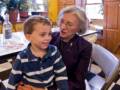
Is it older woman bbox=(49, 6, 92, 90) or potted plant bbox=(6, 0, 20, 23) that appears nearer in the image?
older woman bbox=(49, 6, 92, 90)

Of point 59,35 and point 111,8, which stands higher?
point 111,8

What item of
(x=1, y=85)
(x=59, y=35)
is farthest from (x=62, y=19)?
(x=1, y=85)

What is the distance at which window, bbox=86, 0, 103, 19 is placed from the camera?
407 centimetres

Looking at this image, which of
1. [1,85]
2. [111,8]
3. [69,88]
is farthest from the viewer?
[111,8]

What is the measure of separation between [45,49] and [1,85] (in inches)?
36.5

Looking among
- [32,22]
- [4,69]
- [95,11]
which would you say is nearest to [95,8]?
[95,11]

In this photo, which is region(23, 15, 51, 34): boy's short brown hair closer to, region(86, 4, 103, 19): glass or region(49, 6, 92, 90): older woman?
region(49, 6, 92, 90): older woman

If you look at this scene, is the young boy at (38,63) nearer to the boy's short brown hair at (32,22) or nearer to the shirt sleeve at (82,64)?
the boy's short brown hair at (32,22)

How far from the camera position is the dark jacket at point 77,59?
4.36ft

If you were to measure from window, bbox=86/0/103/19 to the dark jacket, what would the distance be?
278 centimetres

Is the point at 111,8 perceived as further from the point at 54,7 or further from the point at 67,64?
the point at 67,64

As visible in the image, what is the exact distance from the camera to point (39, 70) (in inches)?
45.4

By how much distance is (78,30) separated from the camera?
1.43 meters

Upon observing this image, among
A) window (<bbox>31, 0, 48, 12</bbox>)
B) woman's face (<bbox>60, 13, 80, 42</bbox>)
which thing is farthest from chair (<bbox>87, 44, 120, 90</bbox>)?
window (<bbox>31, 0, 48, 12</bbox>)
